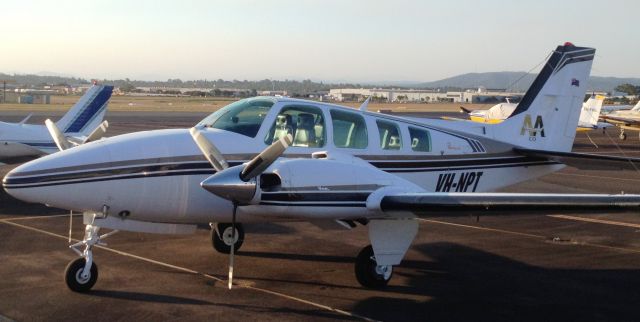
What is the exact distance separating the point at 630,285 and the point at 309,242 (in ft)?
17.8

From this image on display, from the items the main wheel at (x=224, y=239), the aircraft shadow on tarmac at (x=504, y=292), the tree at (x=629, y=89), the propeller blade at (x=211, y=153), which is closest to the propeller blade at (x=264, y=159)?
the propeller blade at (x=211, y=153)

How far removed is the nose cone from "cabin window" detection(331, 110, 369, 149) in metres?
2.10

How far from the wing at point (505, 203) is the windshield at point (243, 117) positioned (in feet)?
7.29

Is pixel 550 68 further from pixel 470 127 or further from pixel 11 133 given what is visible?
pixel 11 133

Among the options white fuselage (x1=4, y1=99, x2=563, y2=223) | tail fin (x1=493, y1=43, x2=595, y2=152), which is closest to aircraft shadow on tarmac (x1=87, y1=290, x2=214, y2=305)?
white fuselage (x1=4, y1=99, x2=563, y2=223)

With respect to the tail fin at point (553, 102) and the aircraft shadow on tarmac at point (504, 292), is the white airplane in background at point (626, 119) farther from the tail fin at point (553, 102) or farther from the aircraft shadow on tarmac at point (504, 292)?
the aircraft shadow on tarmac at point (504, 292)

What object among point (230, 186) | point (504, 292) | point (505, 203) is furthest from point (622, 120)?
point (230, 186)

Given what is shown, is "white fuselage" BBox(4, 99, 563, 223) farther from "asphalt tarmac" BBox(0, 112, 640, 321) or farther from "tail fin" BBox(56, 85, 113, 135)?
"tail fin" BBox(56, 85, 113, 135)

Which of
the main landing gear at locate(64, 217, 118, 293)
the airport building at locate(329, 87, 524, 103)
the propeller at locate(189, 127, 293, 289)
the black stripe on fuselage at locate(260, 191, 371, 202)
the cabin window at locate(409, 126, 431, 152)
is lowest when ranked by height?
the airport building at locate(329, 87, 524, 103)

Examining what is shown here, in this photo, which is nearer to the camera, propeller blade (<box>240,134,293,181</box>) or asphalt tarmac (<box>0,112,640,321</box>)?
propeller blade (<box>240,134,293,181</box>)

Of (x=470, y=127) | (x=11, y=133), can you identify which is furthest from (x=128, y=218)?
(x=11, y=133)

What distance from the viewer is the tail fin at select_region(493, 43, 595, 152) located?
41.7 ft

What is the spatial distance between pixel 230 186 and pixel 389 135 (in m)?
3.34

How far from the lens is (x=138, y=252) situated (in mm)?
11336
